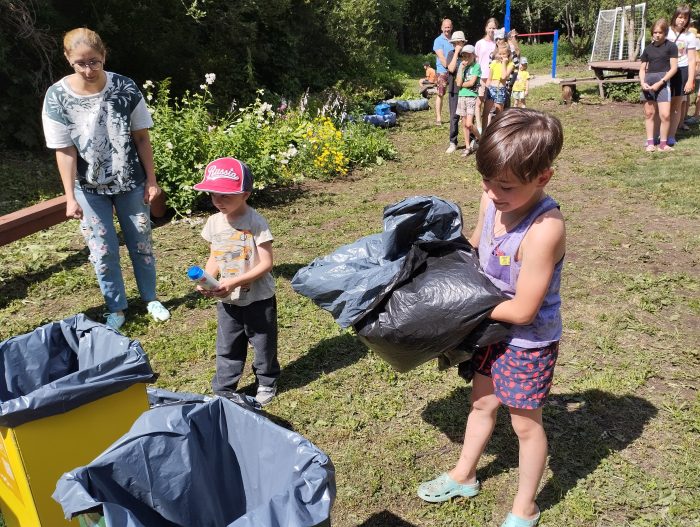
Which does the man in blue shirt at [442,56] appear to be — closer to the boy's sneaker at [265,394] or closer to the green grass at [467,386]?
the green grass at [467,386]

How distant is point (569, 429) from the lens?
3131 mm

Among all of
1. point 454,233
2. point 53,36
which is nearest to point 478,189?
point 454,233

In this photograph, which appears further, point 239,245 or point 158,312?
point 158,312

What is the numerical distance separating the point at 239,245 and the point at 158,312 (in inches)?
61.4

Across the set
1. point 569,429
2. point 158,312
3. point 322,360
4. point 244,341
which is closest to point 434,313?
point 569,429

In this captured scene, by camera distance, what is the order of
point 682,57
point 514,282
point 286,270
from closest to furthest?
point 514,282
point 286,270
point 682,57

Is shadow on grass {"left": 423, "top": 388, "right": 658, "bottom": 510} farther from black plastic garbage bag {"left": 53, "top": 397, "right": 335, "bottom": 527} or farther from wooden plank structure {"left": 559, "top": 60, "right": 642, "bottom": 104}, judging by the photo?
wooden plank structure {"left": 559, "top": 60, "right": 642, "bottom": 104}

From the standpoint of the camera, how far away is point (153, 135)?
6.44 meters

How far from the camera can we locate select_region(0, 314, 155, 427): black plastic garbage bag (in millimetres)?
2150

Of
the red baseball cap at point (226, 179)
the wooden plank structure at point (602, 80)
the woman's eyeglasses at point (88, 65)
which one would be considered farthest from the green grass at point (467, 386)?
the wooden plank structure at point (602, 80)

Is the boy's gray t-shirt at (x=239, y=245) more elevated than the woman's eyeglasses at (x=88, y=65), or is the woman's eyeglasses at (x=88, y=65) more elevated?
the woman's eyeglasses at (x=88, y=65)

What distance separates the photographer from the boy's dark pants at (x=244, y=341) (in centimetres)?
329

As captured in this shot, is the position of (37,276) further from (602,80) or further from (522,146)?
(602,80)

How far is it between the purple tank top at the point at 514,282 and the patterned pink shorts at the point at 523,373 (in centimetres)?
4
